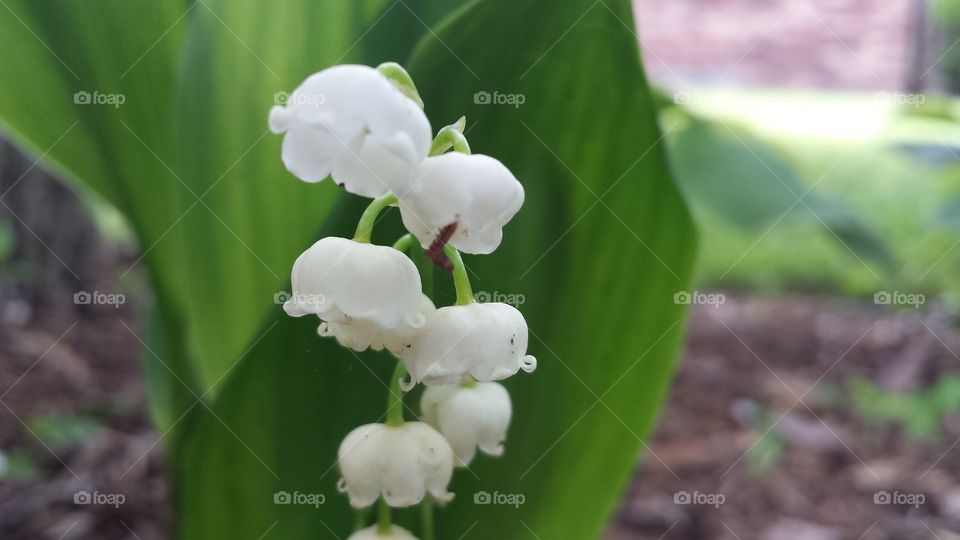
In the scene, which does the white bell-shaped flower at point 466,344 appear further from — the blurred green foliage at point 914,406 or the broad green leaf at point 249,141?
the blurred green foliage at point 914,406

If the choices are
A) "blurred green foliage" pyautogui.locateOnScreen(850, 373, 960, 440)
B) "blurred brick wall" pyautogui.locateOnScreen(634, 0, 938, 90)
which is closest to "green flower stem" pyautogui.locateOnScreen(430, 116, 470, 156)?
"blurred green foliage" pyautogui.locateOnScreen(850, 373, 960, 440)

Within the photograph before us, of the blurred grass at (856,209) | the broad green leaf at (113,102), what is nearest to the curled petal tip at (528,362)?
the broad green leaf at (113,102)

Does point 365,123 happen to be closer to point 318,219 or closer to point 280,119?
point 280,119

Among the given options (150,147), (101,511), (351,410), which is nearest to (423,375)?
(351,410)

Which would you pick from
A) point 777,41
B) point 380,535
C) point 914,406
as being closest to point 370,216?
point 380,535

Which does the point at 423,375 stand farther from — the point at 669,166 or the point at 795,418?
the point at 795,418

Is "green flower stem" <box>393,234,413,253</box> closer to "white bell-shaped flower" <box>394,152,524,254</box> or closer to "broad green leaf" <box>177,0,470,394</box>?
"white bell-shaped flower" <box>394,152,524,254</box>
